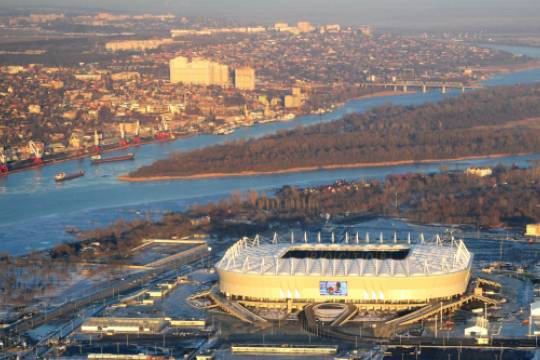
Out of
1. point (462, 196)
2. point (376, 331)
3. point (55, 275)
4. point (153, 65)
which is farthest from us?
point (153, 65)

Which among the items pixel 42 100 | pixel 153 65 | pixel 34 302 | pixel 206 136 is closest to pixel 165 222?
pixel 34 302

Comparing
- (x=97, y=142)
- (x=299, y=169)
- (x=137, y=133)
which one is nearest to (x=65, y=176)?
(x=299, y=169)

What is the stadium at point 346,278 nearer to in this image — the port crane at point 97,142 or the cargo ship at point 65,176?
the cargo ship at point 65,176

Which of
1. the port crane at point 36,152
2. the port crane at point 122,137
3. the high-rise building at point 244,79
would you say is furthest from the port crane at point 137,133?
the high-rise building at point 244,79

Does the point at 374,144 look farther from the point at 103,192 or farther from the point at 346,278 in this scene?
the point at 346,278

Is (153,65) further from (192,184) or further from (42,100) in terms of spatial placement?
(192,184)

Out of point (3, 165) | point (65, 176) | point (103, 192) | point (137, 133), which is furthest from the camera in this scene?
point (137, 133)
